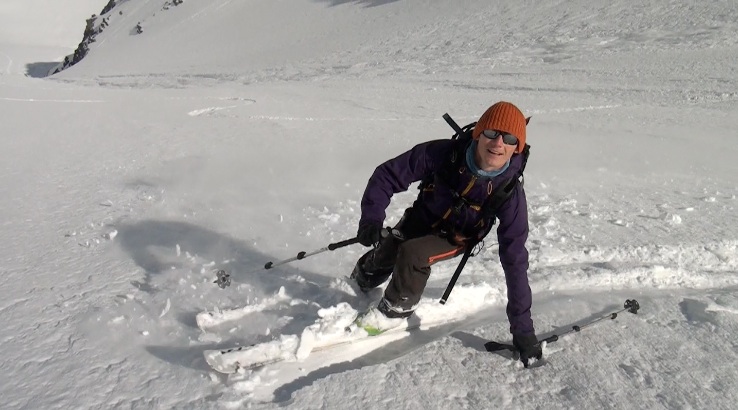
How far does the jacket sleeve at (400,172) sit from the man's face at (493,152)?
0.27 meters

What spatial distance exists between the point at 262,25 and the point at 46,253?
28146 mm

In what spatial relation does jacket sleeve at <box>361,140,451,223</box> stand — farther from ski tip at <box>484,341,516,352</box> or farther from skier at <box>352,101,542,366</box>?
ski tip at <box>484,341,516,352</box>

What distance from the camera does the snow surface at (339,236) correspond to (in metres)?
2.74

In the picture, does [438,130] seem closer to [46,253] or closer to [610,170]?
[610,170]

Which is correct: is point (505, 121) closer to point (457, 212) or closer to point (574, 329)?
point (457, 212)

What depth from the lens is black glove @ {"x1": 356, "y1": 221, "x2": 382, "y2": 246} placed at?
3.06 metres

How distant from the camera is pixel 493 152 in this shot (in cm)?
278

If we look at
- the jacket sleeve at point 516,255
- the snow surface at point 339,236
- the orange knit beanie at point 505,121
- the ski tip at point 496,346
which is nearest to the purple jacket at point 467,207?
the jacket sleeve at point 516,255

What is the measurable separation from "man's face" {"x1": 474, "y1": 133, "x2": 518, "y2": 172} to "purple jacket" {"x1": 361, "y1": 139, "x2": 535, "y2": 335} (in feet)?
0.28

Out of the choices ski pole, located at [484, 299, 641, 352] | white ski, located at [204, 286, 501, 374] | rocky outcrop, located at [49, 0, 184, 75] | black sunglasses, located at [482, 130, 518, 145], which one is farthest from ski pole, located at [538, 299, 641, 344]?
rocky outcrop, located at [49, 0, 184, 75]

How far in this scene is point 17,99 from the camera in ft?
36.1

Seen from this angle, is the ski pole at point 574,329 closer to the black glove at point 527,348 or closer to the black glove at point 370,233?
the black glove at point 527,348

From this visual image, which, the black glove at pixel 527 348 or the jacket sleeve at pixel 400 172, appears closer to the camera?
the black glove at pixel 527 348

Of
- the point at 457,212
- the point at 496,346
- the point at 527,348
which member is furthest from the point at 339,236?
the point at 527,348
